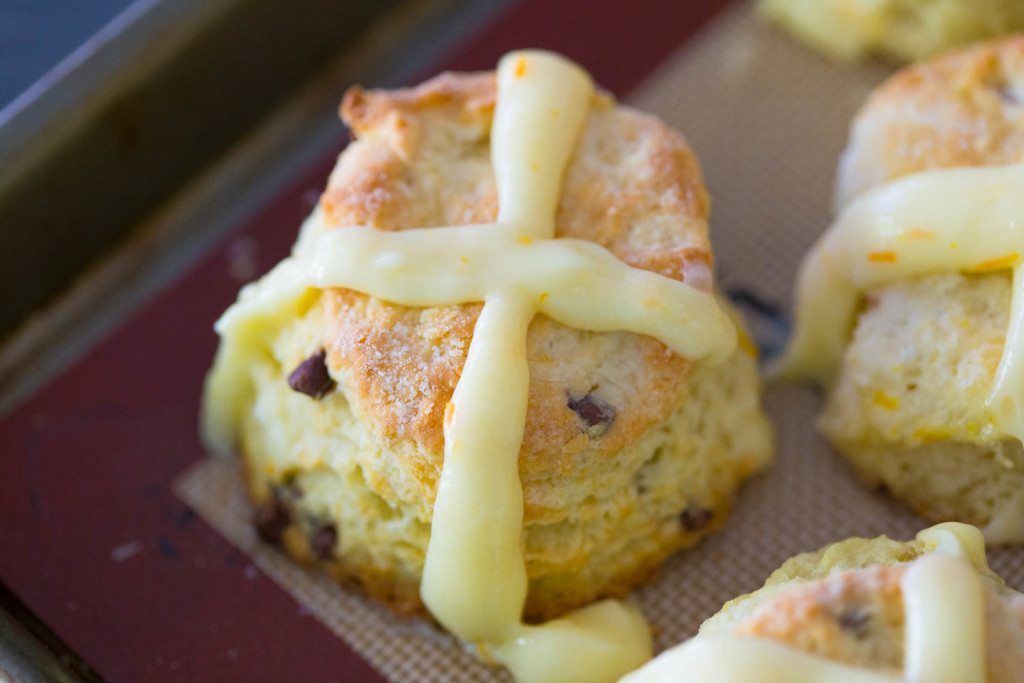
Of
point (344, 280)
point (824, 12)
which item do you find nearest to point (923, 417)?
point (344, 280)

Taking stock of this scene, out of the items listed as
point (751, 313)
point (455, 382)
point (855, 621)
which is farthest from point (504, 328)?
point (751, 313)

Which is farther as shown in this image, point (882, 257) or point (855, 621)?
point (882, 257)

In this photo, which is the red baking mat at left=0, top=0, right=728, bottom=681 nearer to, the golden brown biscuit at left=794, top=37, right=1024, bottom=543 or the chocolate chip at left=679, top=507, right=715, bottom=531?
the chocolate chip at left=679, top=507, right=715, bottom=531

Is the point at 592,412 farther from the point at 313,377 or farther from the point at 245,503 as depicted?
the point at 245,503

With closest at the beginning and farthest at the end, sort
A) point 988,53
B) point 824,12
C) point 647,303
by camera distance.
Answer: point 647,303, point 988,53, point 824,12

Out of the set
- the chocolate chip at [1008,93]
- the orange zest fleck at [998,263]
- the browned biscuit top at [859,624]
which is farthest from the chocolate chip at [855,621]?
the chocolate chip at [1008,93]

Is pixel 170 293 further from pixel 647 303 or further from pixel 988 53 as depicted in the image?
pixel 988 53

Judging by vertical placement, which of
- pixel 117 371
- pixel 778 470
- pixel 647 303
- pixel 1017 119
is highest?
pixel 117 371
